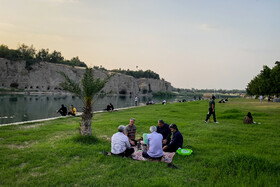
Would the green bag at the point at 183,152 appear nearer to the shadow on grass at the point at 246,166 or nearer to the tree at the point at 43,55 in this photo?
the shadow on grass at the point at 246,166

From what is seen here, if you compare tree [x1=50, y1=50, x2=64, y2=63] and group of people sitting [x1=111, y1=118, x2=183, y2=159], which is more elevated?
tree [x1=50, y1=50, x2=64, y2=63]

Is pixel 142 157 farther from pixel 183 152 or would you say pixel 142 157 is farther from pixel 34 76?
pixel 34 76

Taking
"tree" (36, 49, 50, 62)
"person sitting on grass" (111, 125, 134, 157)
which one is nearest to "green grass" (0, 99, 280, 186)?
"person sitting on grass" (111, 125, 134, 157)

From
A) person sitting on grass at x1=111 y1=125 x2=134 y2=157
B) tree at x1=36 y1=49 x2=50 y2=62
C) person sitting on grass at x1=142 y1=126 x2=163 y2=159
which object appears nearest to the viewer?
person sitting on grass at x1=142 y1=126 x2=163 y2=159

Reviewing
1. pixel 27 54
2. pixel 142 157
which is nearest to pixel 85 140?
pixel 142 157

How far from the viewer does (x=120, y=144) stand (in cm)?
763

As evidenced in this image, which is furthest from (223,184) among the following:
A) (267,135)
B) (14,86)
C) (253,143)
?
(14,86)

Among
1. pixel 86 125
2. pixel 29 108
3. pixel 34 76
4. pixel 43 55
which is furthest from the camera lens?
pixel 43 55

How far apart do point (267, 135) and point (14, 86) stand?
267 feet

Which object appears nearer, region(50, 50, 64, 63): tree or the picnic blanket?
the picnic blanket

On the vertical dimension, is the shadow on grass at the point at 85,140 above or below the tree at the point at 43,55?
below

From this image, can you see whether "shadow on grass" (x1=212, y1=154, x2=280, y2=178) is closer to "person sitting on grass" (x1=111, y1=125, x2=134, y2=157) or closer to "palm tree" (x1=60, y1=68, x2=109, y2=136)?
"person sitting on grass" (x1=111, y1=125, x2=134, y2=157)

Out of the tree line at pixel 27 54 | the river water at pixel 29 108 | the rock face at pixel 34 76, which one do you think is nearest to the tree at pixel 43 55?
the tree line at pixel 27 54

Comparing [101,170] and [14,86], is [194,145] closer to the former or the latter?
[101,170]
